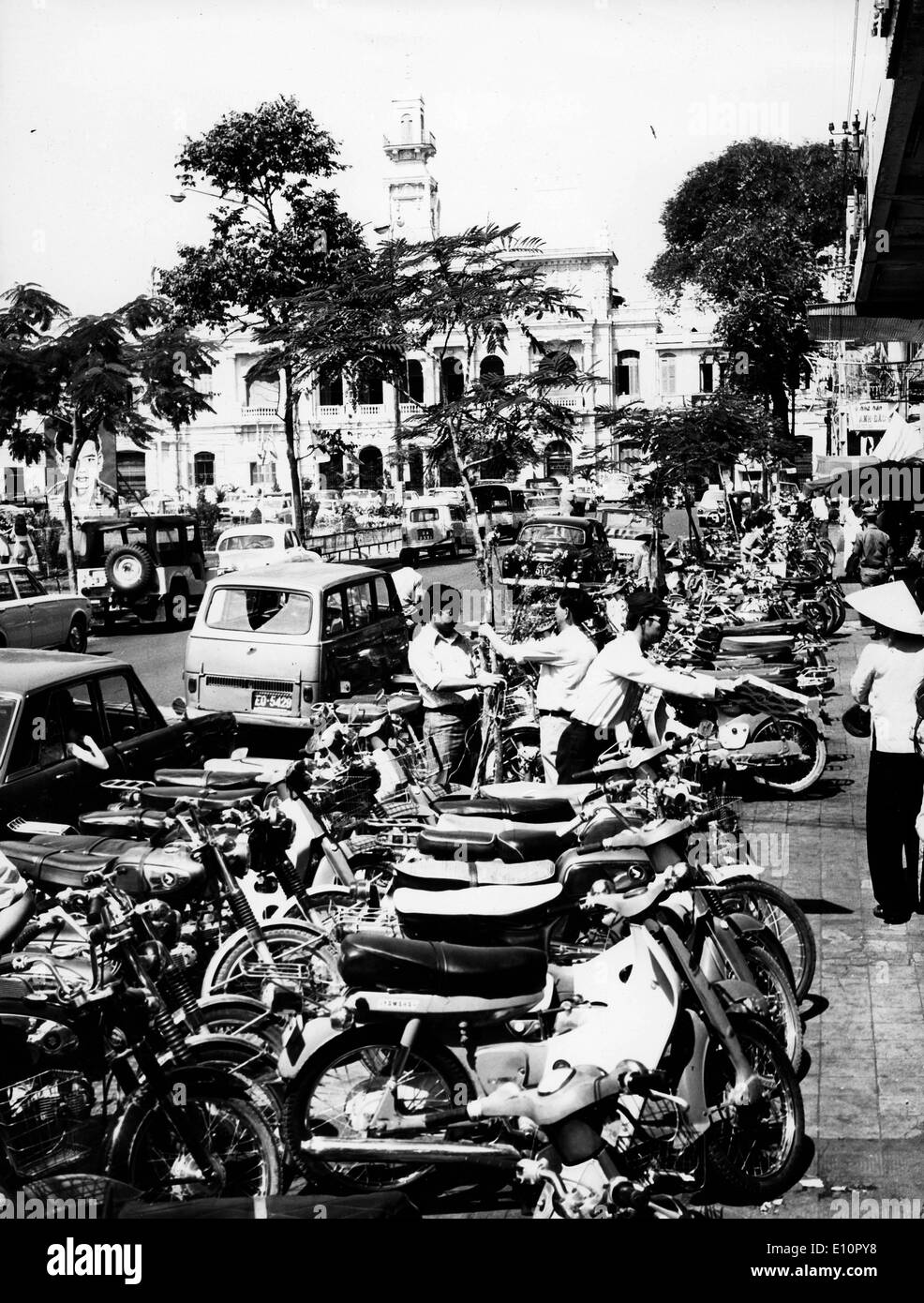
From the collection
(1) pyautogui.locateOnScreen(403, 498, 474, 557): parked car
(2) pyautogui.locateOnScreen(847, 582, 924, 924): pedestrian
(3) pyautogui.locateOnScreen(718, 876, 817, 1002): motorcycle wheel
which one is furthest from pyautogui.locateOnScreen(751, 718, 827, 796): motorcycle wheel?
(1) pyautogui.locateOnScreen(403, 498, 474, 557): parked car

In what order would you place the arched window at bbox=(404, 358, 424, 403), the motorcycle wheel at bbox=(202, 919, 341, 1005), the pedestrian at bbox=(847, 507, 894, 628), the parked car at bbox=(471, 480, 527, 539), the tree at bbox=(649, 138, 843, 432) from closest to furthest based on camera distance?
1. the motorcycle wheel at bbox=(202, 919, 341, 1005)
2. the arched window at bbox=(404, 358, 424, 403)
3. the pedestrian at bbox=(847, 507, 894, 628)
4. the tree at bbox=(649, 138, 843, 432)
5. the parked car at bbox=(471, 480, 527, 539)

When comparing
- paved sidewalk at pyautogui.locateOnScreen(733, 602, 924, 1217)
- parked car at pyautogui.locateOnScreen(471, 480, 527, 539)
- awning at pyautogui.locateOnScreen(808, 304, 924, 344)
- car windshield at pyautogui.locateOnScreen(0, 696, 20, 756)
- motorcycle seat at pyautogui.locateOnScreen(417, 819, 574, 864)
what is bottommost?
paved sidewalk at pyautogui.locateOnScreen(733, 602, 924, 1217)

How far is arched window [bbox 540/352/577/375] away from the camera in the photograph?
12.5 metres

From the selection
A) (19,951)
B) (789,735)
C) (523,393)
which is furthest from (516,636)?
(19,951)

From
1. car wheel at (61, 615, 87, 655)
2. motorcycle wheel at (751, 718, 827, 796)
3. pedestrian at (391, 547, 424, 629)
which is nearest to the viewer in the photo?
motorcycle wheel at (751, 718, 827, 796)

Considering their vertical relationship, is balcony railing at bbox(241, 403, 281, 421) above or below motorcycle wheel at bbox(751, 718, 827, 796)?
above

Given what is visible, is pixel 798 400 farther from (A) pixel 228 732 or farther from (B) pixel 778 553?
(A) pixel 228 732

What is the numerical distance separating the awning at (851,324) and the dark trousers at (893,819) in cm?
763

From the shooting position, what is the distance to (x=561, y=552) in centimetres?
2378

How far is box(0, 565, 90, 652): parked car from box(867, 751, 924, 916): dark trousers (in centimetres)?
1336

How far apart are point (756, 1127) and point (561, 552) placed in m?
19.5

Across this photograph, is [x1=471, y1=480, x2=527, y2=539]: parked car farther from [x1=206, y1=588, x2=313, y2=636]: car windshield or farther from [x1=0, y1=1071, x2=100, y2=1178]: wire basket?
[x1=0, y1=1071, x2=100, y2=1178]: wire basket

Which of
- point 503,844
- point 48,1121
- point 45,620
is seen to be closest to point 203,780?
point 503,844

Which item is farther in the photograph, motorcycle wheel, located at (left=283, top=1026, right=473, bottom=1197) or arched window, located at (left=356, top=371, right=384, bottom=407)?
arched window, located at (left=356, top=371, right=384, bottom=407)
